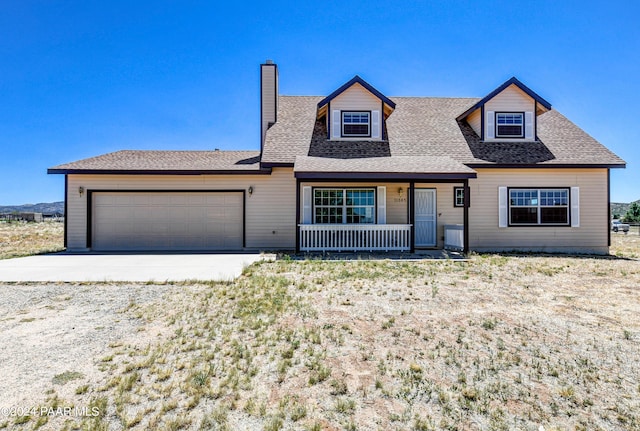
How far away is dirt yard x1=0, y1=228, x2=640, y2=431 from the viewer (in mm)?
2943

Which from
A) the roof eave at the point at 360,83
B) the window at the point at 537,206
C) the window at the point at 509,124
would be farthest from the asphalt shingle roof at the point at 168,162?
the window at the point at 509,124

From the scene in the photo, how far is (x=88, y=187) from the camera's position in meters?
12.8

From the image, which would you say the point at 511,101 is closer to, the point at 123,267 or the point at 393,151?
the point at 393,151

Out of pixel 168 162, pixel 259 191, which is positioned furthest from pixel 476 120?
pixel 168 162

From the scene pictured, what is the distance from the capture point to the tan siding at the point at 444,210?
1305 cm

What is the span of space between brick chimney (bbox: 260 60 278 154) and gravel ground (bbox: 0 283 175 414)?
32.2 ft

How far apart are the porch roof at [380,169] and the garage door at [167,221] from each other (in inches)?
129

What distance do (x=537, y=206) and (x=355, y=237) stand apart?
7.02m

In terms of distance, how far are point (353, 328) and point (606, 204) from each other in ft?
43.1

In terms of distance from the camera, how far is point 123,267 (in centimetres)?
891

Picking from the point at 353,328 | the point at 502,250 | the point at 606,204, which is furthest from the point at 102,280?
the point at 606,204

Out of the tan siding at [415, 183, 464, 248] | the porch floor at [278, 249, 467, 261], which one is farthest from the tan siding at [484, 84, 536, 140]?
the porch floor at [278, 249, 467, 261]

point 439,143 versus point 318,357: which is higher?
point 439,143

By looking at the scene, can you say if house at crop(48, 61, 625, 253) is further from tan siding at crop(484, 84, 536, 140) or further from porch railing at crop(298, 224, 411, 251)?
tan siding at crop(484, 84, 536, 140)
